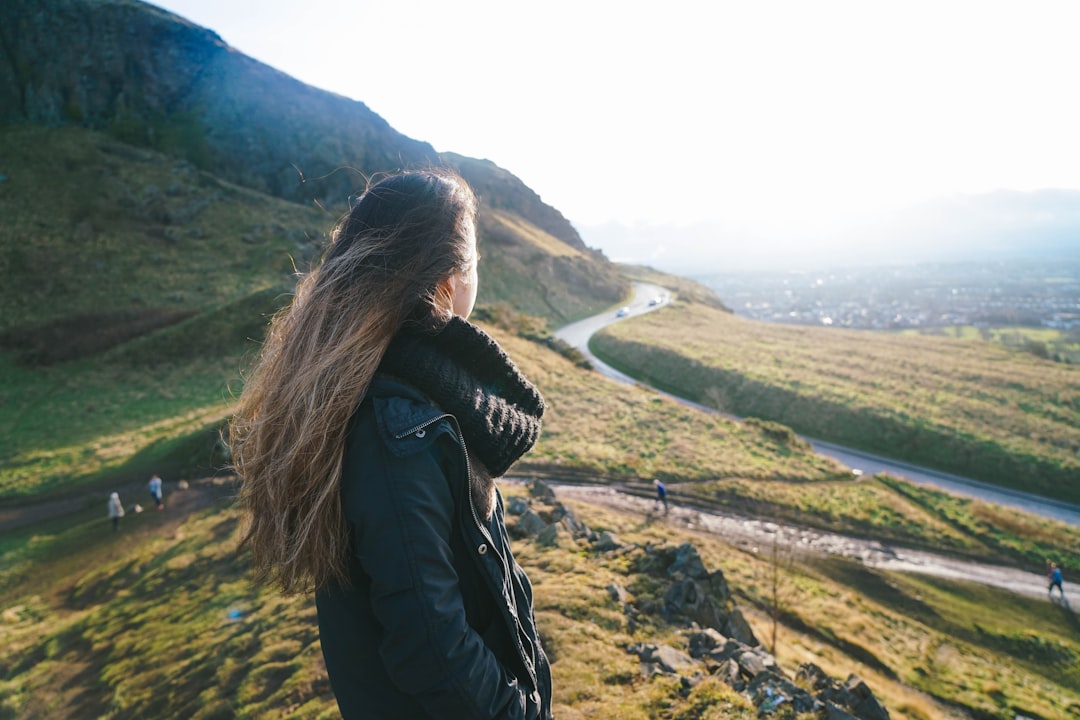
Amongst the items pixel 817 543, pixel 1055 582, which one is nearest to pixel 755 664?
pixel 817 543

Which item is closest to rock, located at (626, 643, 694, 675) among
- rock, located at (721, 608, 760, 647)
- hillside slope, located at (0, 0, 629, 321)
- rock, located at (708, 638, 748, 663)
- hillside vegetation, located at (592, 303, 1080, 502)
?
rock, located at (708, 638, 748, 663)

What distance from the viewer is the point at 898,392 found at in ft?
140

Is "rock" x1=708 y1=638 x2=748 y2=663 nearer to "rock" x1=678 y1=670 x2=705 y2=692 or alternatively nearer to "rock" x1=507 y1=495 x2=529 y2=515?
"rock" x1=678 y1=670 x2=705 y2=692

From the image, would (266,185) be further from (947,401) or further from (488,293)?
(947,401)

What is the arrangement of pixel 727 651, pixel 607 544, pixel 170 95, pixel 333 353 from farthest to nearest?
pixel 170 95, pixel 607 544, pixel 727 651, pixel 333 353

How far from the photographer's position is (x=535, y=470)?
941 inches

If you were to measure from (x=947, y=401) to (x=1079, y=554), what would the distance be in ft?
62.9

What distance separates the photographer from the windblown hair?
1.96 meters

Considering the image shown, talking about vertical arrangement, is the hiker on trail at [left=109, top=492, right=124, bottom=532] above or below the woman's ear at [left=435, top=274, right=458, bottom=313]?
below

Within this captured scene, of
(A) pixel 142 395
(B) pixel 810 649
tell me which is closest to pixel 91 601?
(B) pixel 810 649

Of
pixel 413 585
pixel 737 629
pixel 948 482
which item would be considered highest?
pixel 413 585

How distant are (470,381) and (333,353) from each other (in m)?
0.59

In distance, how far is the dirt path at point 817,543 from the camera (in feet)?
69.3

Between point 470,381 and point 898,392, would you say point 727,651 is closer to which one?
point 470,381
